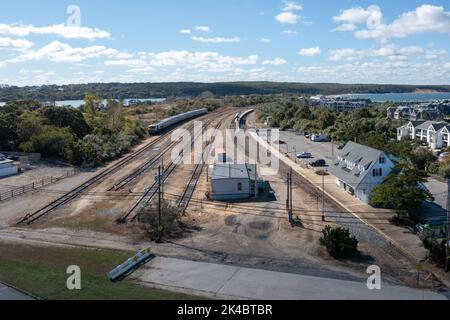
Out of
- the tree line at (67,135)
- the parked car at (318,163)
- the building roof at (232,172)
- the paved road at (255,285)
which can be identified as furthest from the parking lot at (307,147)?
the paved road at (255,285)

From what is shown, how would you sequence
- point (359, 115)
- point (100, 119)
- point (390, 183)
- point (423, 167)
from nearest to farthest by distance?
point (390, 183), point (423, 167), point (100, 119), point (359, 115)

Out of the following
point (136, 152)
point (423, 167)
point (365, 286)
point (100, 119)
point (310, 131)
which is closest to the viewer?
point (365, 286)

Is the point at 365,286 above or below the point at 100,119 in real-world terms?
below

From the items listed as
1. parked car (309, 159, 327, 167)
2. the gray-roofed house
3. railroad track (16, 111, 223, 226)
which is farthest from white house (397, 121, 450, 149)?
railroad track (16, 111, 223, 226)

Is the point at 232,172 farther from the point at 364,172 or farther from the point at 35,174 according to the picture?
the point at 35,174

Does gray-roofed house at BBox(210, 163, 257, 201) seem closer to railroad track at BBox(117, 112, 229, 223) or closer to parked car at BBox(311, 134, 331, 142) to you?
railroad track at BBox(117, 112, 229, 223)

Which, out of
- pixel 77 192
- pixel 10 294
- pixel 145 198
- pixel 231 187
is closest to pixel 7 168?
pixel 77 192

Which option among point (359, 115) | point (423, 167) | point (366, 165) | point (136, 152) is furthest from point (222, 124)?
point (366, 165)

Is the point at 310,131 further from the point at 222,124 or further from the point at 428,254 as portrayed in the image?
the point at 428,254
